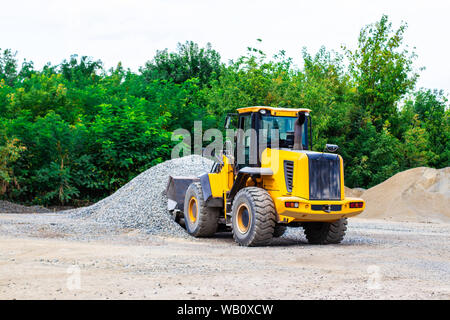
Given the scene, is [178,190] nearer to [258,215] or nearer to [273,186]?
[273,186]

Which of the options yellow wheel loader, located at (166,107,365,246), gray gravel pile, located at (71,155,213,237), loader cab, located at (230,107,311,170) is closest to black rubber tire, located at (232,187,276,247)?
yellow wheel loader, located at (166,107,365,246)

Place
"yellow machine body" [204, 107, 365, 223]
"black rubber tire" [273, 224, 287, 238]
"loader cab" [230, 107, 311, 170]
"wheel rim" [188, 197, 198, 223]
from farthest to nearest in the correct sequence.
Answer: "wheel rim" [188, 197, 198, 223], "black rubber tire" [273, 224, 287, 238], "loader cab" [230, 107, 311, 170], "yellow machine body" [204, 107, 365, 223]

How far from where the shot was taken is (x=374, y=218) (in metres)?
22.4

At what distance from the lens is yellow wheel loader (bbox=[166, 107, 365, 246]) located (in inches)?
408

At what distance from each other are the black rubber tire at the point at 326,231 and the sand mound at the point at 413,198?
10344 millimetres

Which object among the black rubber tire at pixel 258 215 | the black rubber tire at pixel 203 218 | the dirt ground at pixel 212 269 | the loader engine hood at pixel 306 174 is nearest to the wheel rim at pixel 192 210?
the black rubber tire at pixel 203 218

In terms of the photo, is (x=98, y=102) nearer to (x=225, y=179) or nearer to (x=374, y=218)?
(x=374, y=218)

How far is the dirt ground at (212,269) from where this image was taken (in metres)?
6.23

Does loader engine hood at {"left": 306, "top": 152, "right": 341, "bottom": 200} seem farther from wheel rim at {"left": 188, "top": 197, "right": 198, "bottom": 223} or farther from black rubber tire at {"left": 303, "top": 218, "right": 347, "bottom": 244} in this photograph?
wheel rim at {"left": 188, "top": 197, "right": 198, "bottom": 223}

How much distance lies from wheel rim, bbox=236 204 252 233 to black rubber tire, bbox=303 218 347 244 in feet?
4.55

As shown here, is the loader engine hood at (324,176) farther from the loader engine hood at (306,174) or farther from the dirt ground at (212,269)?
the dirt ground at (212,269)

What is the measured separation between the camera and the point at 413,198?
22.6m

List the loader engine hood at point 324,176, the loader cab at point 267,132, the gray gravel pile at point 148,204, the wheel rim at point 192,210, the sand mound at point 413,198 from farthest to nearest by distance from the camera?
the sand mound at point 413,198
the gray gravel pile at point 148,204
the wheel rim at point 192,210
the loader cab at point 267,132
the loader engine hood at point 324,176
